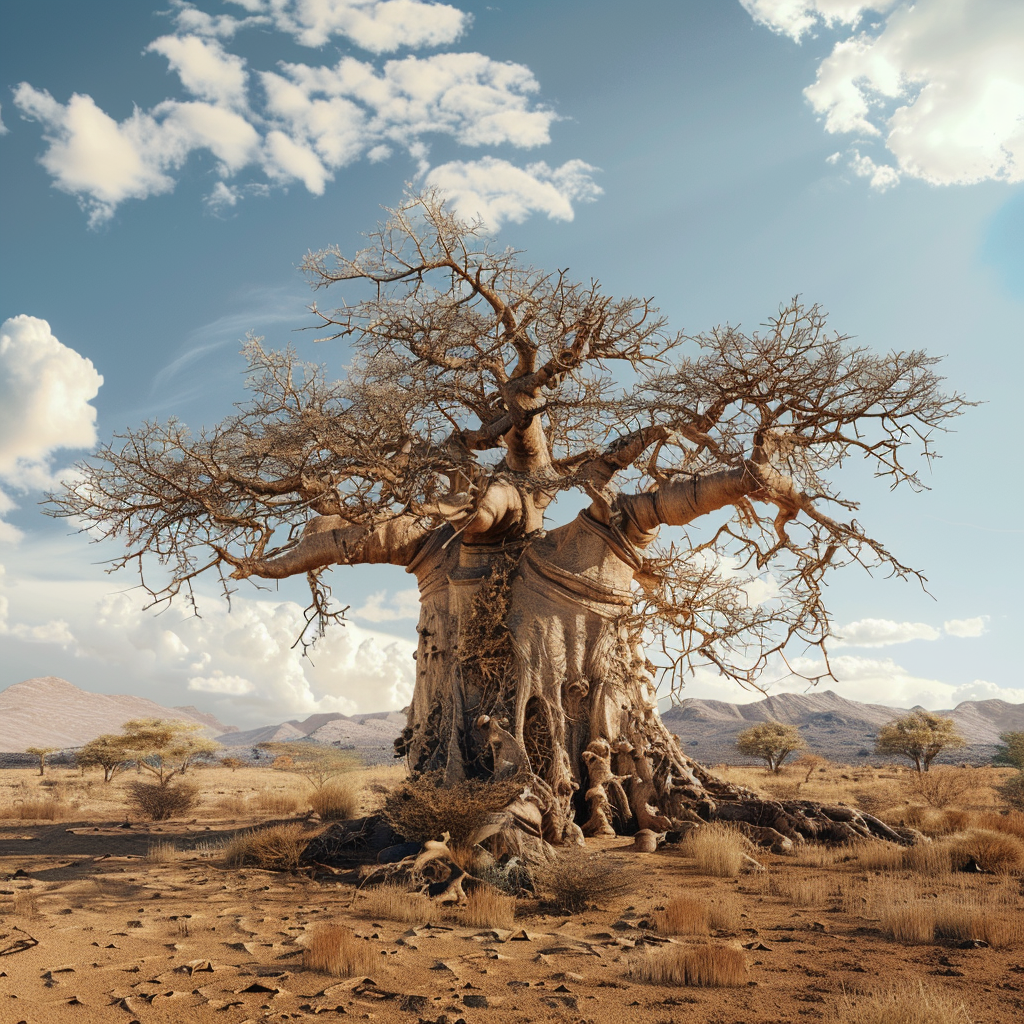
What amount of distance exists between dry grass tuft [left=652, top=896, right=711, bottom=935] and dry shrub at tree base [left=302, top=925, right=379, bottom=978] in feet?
6.30

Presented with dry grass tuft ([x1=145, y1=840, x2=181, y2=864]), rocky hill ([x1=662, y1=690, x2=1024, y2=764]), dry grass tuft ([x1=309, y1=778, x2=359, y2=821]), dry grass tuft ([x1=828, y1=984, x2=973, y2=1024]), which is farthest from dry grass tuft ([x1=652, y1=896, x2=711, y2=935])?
rocky hill ([x1=662, y1=690, x2=1024, y2=764])

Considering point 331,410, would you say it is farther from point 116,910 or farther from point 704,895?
point 704,895

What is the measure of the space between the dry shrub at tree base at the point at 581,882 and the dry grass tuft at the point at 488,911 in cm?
34

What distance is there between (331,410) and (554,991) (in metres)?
6.55

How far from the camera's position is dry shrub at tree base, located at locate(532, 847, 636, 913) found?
5477 millimetres

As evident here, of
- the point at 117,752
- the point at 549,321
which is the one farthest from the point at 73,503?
the point at 117,752

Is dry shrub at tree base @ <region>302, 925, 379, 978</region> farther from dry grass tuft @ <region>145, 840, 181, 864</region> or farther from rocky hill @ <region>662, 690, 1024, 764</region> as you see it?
rocky hill @ <region>662, 690, 1024, 764</region>

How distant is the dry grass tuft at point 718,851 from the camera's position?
6969 millimetres

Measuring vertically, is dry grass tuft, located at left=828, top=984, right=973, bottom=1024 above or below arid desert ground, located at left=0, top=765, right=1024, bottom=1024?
above

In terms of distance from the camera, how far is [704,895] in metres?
6.04

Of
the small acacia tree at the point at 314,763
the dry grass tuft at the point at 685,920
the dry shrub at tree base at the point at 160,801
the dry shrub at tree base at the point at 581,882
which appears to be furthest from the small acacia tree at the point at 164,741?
the dry grass tuft at the point at 685,920

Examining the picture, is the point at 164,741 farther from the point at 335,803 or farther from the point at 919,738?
the point at 919,738

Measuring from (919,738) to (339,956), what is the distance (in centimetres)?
2658

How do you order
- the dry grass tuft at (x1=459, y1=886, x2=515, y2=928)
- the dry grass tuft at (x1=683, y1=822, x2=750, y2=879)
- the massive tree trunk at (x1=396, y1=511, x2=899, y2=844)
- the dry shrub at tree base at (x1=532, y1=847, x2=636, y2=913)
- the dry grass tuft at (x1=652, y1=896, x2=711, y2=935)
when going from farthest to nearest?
the massive tree trunk at (x1=396, y1=511, x2=899, y2=844), the dry grass tuft at (x1=683, y1=822, x2=750, y2=879), the dry shrub at tree base at (x1=532, y1=847, x2=636, y2=913), the dry grass tuft at (x1=459, y1=886, x2=515, y2=928), the dry grass tuft at (x1=652, y1=896, x2=711, y2=935)
